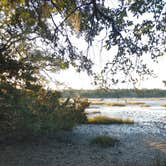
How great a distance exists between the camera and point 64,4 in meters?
10.5

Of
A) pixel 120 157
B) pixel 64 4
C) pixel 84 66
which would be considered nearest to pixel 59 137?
pixel 120 157

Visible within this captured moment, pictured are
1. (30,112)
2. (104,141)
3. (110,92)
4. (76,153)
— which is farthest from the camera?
(104,141)

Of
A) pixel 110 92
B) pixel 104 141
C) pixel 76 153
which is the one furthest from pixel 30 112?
pixel 110 92

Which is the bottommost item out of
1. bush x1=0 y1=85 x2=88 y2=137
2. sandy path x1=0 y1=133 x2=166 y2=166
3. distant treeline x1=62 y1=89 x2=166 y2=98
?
sandy path x1=0 y1=133 x2=166 y2=166

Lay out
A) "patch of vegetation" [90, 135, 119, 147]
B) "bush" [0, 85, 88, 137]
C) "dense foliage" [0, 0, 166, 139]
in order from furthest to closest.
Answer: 1. "patch of vegetation" [90, 135, 119, 147]
2. "bush" [0, 85, 88, 137]
3. "dense foliage" [0, 0, 166, 139]

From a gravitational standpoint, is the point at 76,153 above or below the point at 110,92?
→ below

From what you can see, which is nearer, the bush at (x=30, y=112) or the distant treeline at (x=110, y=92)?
the distant treeline at (x=110, y=92)

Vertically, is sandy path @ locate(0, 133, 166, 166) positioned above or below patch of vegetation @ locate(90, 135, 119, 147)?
below

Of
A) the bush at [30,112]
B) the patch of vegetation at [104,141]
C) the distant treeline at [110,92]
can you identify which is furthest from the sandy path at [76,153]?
the distant treeline at [110,92]

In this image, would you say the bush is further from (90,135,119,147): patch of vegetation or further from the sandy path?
(90,135,119,147): patch of vegetation

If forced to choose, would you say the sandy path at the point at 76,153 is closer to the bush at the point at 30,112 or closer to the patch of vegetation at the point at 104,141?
the patch of vegetation at the point at 104,141

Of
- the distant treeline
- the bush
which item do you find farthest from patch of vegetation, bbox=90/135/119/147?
the distant treeline

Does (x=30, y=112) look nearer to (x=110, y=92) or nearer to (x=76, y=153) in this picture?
(x=76, y=153)

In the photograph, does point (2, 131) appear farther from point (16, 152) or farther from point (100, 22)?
point (100, 22)
